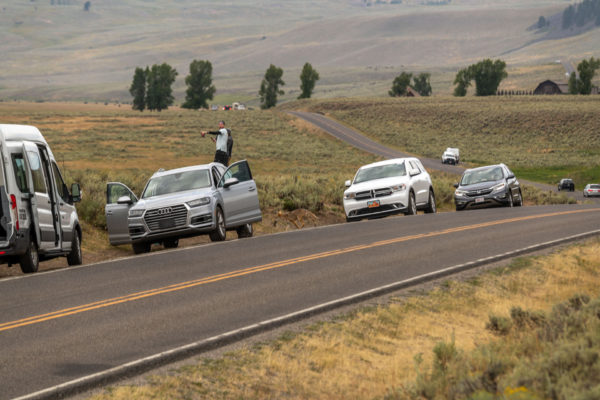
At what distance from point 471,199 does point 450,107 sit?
340 feet

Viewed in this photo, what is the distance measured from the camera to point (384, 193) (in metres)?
24.2

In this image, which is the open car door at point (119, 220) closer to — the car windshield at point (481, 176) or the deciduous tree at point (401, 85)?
the car windshield at point (481, 176)

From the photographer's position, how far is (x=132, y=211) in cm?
1783

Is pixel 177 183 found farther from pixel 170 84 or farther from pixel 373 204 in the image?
pixel 170 84

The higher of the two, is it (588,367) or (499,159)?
(588,367)

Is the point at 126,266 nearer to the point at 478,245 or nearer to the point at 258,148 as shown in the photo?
the point at 478,245

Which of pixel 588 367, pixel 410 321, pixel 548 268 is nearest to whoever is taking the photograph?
pixel 588 367

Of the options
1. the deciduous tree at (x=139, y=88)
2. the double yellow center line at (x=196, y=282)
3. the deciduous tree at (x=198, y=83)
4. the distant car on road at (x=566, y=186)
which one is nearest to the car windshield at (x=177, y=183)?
the double yellow center line at (x=196, y=282)

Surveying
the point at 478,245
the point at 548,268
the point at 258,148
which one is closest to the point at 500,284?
the point at 548,268

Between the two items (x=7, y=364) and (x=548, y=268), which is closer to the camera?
(x=7, y=364)

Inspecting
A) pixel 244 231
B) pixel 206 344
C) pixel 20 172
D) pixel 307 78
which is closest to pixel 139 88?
pixel 307 78

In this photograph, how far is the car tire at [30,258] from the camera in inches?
552

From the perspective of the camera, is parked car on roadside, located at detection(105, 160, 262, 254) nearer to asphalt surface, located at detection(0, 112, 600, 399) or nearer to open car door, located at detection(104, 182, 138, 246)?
open car door, located at detection(104, 182, 138, 246)

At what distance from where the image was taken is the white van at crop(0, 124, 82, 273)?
13391 millimetres
